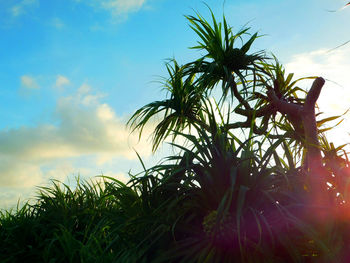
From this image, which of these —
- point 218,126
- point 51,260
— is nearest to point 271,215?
point 218,126

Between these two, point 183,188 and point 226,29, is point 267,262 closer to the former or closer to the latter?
point 183,188

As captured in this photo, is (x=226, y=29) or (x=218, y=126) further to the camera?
(x=226, y=29)

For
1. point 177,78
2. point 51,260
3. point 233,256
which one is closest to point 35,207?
A: point 51,260

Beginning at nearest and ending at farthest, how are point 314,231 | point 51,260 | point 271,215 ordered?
point 314,231 < point 271,215 < point 51,260

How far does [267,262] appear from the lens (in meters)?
3.25

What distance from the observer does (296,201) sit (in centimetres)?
366

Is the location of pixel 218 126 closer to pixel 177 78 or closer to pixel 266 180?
pixel 266 180

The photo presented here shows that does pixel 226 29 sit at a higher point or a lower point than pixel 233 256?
higher

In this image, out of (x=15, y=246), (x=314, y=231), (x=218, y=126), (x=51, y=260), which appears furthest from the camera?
(x=15, y=246)

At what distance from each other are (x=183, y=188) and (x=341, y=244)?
1.34 metres

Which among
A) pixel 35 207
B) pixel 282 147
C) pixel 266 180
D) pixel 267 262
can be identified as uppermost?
pixel 35 207

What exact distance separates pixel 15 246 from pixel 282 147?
14.5ft

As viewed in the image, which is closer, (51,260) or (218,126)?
(218,126)

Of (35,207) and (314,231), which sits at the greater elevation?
(35,207)
